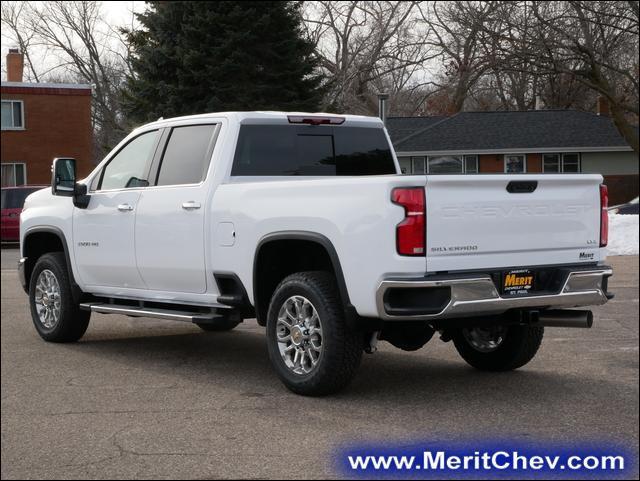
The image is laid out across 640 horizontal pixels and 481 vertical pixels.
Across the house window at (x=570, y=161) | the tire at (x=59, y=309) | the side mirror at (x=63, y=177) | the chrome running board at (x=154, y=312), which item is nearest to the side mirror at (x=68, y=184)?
the side mirror at (x=63, y=177)

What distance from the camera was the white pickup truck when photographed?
270 inches

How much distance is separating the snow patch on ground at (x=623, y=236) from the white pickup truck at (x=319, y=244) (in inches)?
563

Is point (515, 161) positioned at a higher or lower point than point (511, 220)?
higher

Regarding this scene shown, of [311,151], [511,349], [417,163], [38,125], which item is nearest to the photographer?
[511,349]

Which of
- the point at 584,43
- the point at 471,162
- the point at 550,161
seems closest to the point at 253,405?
the point at 584,43

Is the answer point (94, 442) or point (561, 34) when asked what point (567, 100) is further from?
point (94, 442)

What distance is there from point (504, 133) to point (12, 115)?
1955 centimetres

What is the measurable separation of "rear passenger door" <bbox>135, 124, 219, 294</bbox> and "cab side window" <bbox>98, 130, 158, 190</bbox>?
7.5 inches

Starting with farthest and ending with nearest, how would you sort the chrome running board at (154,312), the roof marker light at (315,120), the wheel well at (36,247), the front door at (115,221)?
the wheel well at (36,247)
the front door at (115,221)
the roof marker light at (315,120)
the chrome running board at (154,312)

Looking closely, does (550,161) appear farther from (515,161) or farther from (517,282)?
(517,282)

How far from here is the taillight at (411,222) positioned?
673 centimetres

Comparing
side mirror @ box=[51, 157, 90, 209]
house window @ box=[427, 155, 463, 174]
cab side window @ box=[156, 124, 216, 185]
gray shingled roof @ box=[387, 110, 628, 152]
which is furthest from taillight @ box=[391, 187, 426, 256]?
house window @ box=[427, 155, 463, 174]

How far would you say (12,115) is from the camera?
4347cm

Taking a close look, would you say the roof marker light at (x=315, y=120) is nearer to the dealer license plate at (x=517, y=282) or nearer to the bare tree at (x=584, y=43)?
the dealer license plate at (x=517, y=282)
